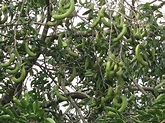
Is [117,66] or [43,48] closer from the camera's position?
[117,66]

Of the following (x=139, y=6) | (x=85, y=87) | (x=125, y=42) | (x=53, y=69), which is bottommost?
(x=85, y=87)

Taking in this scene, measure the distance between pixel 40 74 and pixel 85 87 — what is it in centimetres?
25

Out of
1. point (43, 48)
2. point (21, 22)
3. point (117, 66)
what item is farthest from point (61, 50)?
point (117, 66)

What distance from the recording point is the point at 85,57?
215cm

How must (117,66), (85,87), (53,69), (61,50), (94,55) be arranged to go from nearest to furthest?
(117,66) < (94,55) < (61,50) < (53,69) < (85,87)

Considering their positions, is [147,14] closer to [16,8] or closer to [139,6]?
[139,6]

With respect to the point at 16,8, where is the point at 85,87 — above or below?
below

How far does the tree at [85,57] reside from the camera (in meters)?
1.69

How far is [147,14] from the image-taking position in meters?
1.85

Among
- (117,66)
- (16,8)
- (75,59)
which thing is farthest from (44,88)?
Answer: (117,66)

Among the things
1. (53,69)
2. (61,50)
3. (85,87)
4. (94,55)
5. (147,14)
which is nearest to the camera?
(147,14)

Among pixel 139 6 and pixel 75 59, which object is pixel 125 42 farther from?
pixel 75 59

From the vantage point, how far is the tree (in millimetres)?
1693

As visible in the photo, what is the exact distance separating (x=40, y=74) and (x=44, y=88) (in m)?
0.09
